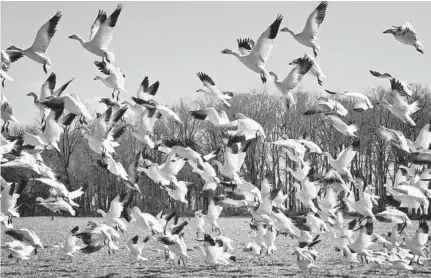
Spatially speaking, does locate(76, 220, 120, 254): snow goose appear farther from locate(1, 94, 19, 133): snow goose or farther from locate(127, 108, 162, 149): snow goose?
locate(1, 94, 19, 133): snow goose

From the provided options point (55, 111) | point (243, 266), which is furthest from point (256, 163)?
point (55, 111)

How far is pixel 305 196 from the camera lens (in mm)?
11523

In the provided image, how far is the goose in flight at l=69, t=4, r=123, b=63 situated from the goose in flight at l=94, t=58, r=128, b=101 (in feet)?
0.45

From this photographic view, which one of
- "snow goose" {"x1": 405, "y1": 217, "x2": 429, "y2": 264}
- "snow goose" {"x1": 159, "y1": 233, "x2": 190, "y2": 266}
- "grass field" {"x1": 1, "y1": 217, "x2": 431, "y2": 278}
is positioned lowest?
"grass field" {"x1": 1, "y1": 217, "x2": 431, "y2": 278}

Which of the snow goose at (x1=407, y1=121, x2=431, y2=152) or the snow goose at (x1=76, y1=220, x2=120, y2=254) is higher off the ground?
the snow goose at (x1=407, y1=121, x2=431, y2=152)

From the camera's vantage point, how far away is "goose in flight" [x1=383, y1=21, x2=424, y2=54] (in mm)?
10266

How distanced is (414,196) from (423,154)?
2.90 ft

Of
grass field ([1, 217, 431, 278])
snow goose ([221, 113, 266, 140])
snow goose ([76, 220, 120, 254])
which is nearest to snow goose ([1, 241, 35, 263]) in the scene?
grass field ([1, 217, 431, 278])

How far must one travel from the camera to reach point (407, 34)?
1029cm

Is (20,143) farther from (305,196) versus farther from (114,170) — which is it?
(305,196)

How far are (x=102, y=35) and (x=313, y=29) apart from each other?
3.97 metres

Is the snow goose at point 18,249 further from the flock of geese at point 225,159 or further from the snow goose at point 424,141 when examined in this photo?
the snow goose at point 424,141

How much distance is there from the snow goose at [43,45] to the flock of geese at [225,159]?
18 millimetres

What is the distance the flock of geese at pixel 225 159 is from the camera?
987 centimetres
